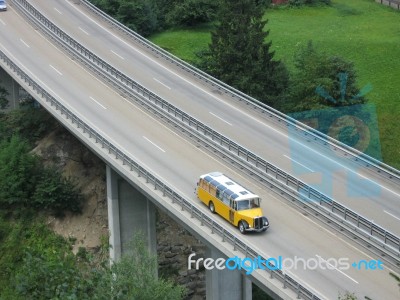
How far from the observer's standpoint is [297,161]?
43.1 m

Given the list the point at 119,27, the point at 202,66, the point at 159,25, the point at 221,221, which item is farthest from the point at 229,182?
the point at 159,25

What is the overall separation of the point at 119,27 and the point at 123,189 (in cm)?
3059

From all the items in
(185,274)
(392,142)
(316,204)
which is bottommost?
(185,274)

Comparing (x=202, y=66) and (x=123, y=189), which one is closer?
(x=123, y=189)

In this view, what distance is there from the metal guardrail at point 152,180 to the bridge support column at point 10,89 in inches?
338

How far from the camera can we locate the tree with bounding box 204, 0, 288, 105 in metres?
58.2

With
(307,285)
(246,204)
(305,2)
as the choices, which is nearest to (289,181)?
(246,204)

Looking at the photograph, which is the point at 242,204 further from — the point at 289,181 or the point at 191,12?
the point at 191,12

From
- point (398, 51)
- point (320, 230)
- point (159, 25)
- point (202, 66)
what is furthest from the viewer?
point (159, 25)

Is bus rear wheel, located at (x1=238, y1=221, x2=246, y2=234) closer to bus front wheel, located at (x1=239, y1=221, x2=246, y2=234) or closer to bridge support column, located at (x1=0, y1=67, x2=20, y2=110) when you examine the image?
bus front wheel, located at (x1=239, y1=221, x2=246, y2=234)

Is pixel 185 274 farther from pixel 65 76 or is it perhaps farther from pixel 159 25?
pixel 159 25

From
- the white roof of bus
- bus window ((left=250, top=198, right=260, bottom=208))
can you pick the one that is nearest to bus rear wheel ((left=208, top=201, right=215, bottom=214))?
the white roof of bus

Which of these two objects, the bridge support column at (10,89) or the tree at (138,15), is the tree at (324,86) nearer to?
the bridge support column at (10,89)

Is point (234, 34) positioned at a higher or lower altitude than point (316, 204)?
higher
